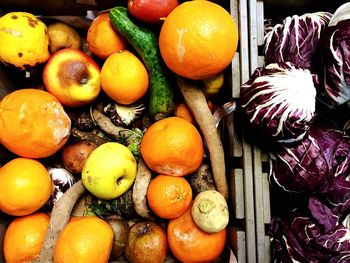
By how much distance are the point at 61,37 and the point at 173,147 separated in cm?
41

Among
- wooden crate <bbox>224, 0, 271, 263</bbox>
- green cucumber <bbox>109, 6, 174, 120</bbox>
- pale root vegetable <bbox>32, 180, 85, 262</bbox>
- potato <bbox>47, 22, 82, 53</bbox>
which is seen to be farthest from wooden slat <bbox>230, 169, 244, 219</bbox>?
potato <bbox>47, 22, 82, 53</bbox>

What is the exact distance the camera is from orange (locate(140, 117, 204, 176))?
2.48ft

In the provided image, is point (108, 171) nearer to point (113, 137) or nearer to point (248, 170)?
point (113, 137)

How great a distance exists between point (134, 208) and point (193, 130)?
0.23 metres

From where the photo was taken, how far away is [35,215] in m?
0.83

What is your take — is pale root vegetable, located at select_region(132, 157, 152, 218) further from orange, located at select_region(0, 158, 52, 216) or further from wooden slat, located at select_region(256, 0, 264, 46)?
wooden slat, located at select_region(256, 0, 264, 46)

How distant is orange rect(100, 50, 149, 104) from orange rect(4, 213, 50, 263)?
338mm

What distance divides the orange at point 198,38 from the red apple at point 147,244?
0.36 m

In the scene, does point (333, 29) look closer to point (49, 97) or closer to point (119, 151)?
point (119, 151)

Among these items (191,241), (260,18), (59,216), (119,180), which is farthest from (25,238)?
(260,18)

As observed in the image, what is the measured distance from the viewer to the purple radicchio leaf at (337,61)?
0.68m

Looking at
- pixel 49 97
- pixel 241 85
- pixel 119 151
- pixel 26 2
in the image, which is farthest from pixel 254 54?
pixel 26 2

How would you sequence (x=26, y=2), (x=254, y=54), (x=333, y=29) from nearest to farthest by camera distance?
(x=333, y=29) → (x=254, y=54) → (x=26, y=2)

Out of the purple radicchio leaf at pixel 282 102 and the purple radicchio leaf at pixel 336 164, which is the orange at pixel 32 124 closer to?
the purple radicchio leaf at pixel 282 102
